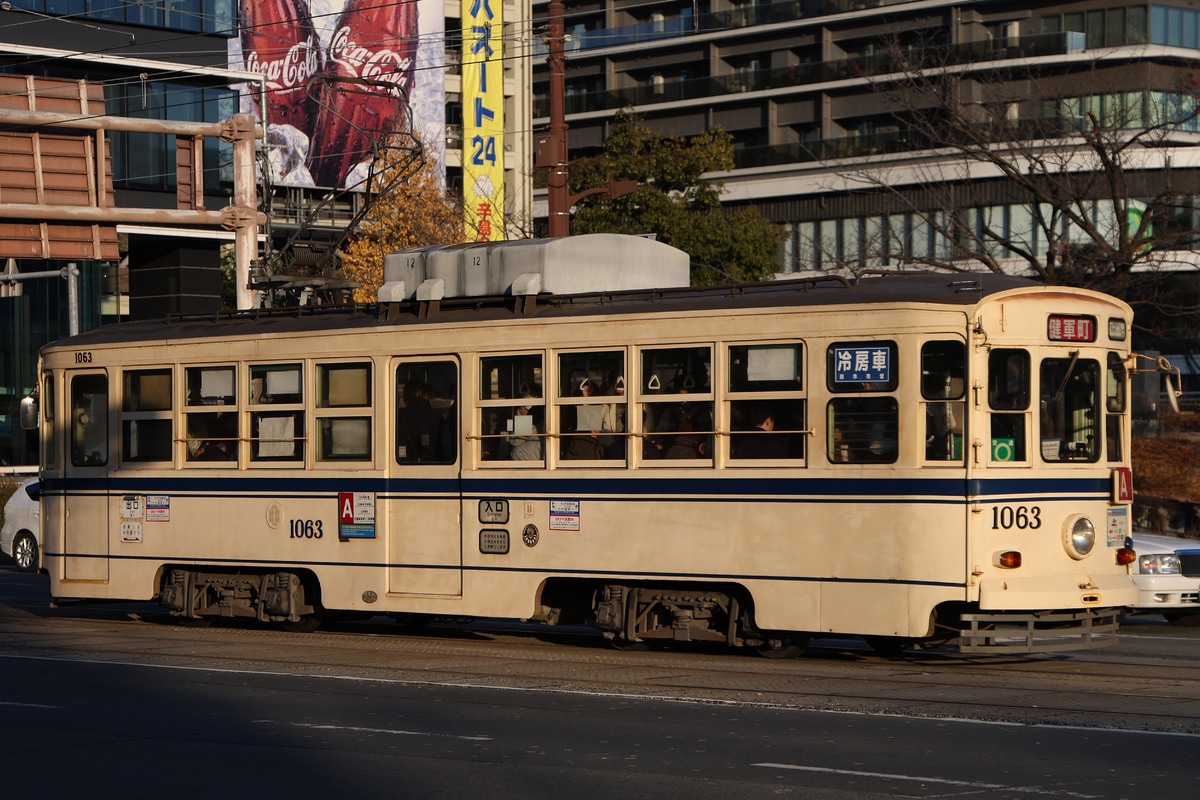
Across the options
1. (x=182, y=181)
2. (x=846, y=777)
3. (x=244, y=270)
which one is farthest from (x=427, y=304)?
(x=182, y=181)

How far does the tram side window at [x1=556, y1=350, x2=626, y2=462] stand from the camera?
13344 mm

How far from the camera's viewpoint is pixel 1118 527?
12.8 m

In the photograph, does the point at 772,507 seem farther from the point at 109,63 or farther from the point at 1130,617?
the point at 109,63

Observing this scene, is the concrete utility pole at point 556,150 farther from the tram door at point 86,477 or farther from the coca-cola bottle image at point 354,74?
the coca-cola bottle image at point 354,74

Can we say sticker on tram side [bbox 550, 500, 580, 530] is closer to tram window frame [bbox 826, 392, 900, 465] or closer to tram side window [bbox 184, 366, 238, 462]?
tram window frame [bbox 826, 392, 900, 465]

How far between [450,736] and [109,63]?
123 feet

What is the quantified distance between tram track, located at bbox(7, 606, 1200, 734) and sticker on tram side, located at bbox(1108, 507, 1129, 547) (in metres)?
0.95

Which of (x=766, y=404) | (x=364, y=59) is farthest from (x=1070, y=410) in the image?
(x=364, y=59)

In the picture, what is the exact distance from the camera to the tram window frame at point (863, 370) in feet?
40.1

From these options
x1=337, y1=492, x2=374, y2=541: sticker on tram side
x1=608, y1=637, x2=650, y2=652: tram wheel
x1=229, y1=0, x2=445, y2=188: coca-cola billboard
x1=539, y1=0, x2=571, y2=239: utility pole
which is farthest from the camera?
x1=229, y1=0, x2=445, y2=188: coca-cola billboard

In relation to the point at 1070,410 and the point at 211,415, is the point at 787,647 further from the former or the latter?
the point at 211,415

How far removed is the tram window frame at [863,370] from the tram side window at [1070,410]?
46.2 inches

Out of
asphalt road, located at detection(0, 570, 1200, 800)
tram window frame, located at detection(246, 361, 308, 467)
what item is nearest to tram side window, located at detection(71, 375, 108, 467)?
tram window frame, located at detection(246, 361, 308, 467)

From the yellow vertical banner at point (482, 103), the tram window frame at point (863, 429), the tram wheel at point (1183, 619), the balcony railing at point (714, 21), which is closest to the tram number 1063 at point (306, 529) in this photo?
the tram window frame at point (863, 429)
